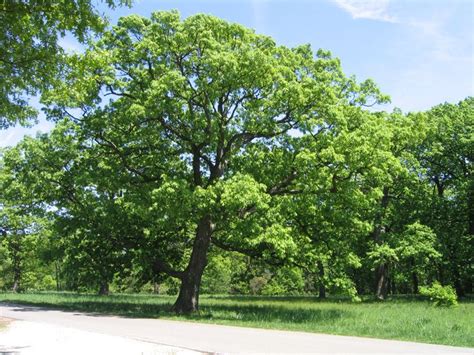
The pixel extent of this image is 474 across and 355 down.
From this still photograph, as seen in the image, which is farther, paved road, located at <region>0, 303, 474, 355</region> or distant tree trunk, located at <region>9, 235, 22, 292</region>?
distant tree trunk, located at <region>9, 235, 22, 292</region>

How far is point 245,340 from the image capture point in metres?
11.8

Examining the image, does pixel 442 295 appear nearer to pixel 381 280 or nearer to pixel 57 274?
pixel 381 280

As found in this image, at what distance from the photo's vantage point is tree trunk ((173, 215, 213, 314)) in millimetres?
20641

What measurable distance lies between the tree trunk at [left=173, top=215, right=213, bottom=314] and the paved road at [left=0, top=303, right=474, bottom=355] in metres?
4.88

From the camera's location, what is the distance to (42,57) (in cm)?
882

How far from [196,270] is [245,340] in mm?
9489

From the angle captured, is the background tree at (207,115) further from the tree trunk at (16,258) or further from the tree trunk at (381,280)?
the tree trunk at (16,258)

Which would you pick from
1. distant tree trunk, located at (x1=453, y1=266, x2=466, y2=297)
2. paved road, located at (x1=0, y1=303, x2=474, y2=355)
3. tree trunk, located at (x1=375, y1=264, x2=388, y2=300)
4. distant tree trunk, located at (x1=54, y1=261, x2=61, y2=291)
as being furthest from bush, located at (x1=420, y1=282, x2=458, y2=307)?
distant tree trunk, located at (x1=54, y1=261, x2=61, y2=291)

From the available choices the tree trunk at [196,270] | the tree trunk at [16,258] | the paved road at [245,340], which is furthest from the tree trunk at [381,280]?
the tree trunk at [16,258]

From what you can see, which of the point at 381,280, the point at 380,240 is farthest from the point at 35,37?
the point at 381,280

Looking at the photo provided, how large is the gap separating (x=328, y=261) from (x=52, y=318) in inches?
461

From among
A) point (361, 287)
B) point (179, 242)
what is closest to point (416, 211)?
point (179, 242)

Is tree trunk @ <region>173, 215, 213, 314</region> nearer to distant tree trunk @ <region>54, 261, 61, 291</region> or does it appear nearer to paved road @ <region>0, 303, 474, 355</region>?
paved road @ <region>0, 303, 474, 355</region>

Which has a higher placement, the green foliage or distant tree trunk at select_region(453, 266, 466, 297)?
the green foliage
